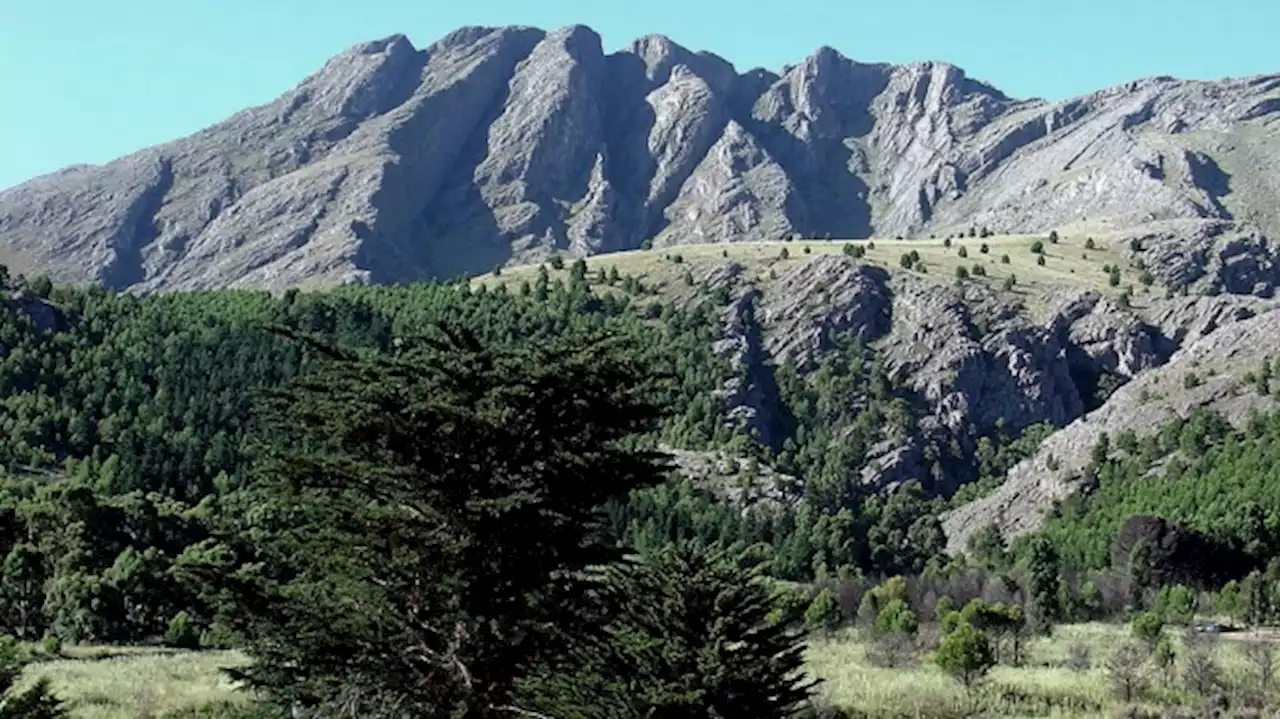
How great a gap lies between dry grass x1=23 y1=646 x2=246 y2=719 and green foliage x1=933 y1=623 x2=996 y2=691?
830 inches

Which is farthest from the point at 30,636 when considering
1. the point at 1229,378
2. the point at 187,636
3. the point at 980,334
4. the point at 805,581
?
the point at 980,334

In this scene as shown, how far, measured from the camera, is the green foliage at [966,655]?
35.5 m

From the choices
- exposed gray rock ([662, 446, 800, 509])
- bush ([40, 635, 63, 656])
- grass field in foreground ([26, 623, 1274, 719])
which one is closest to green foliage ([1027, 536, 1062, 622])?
grass field in foreground ([26, 623, 1274, 719])

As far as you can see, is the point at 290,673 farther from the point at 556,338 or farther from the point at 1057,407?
the point at 1057,407

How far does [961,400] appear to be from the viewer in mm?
132375

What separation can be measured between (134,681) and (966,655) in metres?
24.6

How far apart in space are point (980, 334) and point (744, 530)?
2164 inches

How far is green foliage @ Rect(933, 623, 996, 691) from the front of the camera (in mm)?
35469

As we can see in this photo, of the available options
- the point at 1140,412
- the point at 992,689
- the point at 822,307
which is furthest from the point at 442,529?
the point at 822,307

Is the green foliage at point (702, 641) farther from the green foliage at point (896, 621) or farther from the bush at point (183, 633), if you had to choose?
the bush at point (183, 633)

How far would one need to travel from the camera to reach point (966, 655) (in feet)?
116

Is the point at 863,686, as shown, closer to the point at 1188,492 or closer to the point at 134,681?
the point at 134,681

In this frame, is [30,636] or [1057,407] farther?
[1057,407]

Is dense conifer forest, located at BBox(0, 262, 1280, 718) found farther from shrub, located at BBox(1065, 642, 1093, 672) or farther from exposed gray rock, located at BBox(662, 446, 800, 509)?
shrub, located at BBox(1065, 642, 1093, 672)
